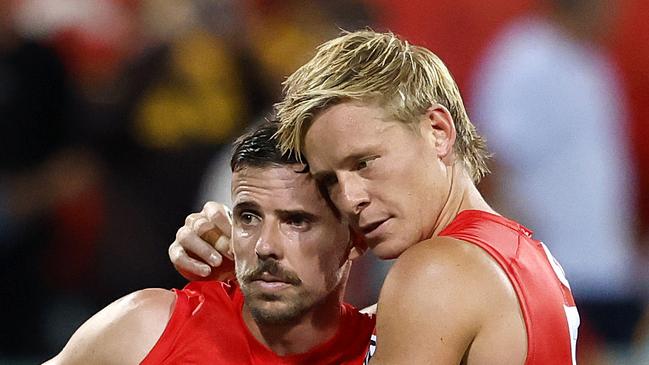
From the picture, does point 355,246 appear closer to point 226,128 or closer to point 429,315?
point 429,315

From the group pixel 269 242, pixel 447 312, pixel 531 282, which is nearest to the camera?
pixel 447 312

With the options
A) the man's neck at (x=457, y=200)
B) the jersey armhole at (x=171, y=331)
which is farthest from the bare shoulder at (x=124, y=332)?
the man's neck at (x=457, y=200)

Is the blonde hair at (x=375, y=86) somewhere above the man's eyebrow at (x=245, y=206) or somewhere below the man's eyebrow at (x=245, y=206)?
above

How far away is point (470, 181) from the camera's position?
276 centimetres

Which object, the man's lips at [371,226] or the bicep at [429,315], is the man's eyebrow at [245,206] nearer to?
the man's lips at [371,226]

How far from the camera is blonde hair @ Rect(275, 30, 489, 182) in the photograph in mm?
2648

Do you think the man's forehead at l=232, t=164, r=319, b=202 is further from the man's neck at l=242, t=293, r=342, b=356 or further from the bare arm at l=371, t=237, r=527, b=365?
the bare arm at l=371, t=237, r=527, b=365

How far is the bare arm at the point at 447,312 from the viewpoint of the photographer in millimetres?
2309

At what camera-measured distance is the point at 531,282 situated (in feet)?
8.09

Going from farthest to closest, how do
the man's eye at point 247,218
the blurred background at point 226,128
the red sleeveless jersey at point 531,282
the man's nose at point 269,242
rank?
the blurred background at point 226,128
the man's eye at point 247,218
the man's nose at point 269,242
the red sleeveless jersey at point 531,282

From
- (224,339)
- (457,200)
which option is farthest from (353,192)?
(224,339)

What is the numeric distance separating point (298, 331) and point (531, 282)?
82cm

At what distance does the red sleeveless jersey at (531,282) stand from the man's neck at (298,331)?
65cm

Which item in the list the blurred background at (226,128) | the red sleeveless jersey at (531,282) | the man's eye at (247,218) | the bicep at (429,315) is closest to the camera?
the bicep at (429,315)
